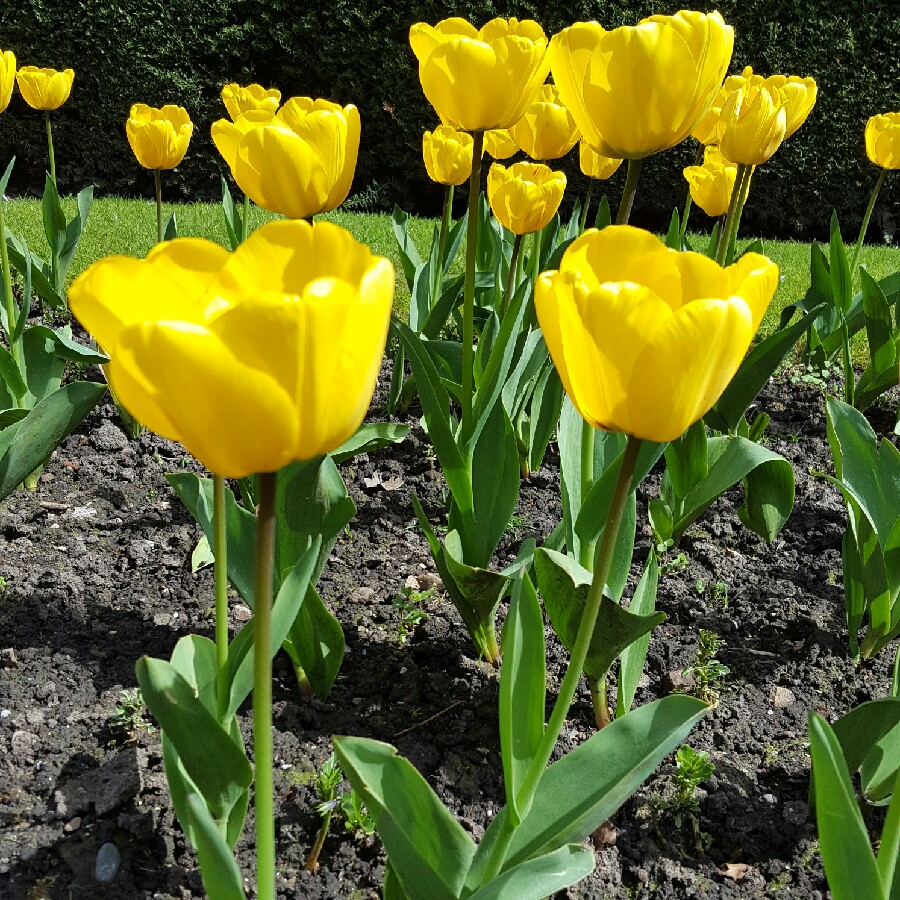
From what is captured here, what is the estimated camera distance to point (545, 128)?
6.78 feet

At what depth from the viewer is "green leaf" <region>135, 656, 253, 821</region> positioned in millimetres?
980

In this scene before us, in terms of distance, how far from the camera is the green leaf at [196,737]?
3.22ft

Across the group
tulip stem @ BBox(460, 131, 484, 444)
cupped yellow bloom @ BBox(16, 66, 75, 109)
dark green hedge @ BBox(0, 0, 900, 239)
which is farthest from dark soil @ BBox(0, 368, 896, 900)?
dark green hedge @ BBox(0, 0, 900, 239)

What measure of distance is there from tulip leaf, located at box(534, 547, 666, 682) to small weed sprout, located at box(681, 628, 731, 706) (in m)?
0.33

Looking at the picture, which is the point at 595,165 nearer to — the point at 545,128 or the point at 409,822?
the point at 545,128

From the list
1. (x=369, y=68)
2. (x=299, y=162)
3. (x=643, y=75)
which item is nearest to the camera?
(x=643, y=75)

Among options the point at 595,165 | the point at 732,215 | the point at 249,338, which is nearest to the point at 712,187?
the point at 595,165

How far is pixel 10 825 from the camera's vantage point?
4.52ft

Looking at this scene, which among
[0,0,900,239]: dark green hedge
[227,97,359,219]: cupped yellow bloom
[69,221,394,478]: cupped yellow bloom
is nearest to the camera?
[69,221,394,478]: cupped yellow bloom

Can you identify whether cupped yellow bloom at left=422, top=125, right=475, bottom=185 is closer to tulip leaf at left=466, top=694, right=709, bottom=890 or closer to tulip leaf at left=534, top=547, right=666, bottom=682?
tulip leaf at left=534, top=547, right=666, bottom=682

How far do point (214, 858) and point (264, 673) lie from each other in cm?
20

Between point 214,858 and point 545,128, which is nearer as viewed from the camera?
point 214,858

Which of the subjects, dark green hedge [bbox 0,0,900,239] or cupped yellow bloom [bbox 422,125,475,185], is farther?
dark green hedge [bbox 0,0,900,239]

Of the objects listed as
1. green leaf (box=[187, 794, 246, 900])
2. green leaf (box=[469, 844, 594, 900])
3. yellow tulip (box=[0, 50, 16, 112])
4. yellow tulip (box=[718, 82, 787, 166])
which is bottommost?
green leaf (box=[469, 844, 594, 900])
